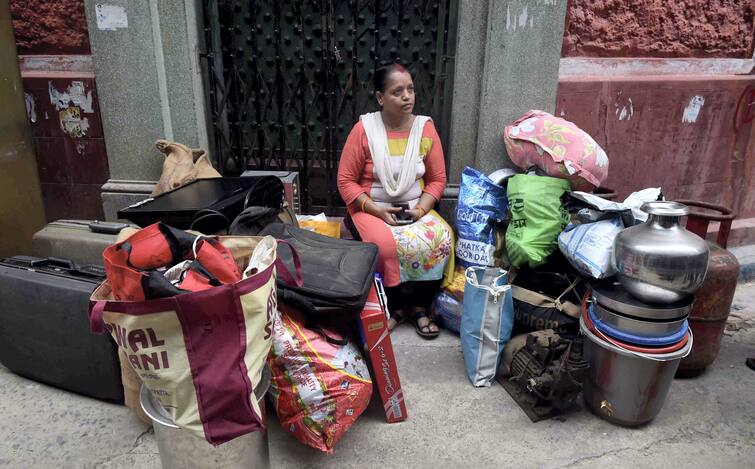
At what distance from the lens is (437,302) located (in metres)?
3.24

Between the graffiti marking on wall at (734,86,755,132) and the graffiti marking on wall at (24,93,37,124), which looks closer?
the graffiti marking on wall at (24,93,37,124)

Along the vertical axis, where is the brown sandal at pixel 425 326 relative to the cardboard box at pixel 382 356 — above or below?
below

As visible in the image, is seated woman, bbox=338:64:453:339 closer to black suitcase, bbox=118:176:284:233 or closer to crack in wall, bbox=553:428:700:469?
black suitcase, bbox=118:176:284:233

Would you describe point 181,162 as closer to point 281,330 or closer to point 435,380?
point 281,330

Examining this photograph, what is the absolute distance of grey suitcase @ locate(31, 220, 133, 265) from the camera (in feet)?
9.19

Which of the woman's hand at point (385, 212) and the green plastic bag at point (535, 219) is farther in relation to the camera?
the woman's hand at point (385, 212)

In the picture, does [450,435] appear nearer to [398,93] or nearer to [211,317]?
[211,317]

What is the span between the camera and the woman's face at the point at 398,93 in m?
3.05

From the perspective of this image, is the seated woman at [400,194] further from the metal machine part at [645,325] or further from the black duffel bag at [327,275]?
the metal machine part at [645,325]

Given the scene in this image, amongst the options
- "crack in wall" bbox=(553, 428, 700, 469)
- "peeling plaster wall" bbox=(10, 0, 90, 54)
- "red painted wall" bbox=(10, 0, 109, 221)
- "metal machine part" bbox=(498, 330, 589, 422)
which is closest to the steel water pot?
"metal machine part" bbox=(498, 330, 589, 422)

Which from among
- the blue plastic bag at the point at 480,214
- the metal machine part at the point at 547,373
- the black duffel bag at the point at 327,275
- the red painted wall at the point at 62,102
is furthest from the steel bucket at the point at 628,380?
the red painted wall at the point at 62,102

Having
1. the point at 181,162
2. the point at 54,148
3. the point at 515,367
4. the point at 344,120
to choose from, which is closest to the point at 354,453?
the point at 515,367

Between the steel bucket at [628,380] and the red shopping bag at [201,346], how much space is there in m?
1.67

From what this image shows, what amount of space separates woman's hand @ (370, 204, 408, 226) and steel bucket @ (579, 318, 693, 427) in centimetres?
131
